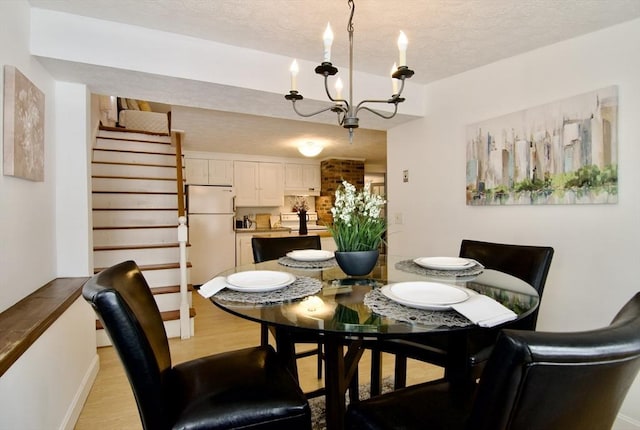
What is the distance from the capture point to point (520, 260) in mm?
1750

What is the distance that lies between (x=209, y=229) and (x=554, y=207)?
14.1 ft

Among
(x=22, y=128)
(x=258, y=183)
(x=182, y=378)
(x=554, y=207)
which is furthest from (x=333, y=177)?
(x=182, y=378)

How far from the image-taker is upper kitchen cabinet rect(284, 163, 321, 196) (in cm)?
610

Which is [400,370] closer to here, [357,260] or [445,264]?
[445,264]

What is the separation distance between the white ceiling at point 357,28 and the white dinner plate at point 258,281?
136 centimetres

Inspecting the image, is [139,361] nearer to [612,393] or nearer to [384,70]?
[612,393]

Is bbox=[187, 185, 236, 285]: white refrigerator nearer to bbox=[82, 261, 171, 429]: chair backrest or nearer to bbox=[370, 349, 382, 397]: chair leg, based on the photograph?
bbox=[370, 349, 382, 397]: chair leg

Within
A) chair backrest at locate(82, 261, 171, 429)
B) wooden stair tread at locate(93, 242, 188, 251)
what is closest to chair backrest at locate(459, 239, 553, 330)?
chair backrest at locate(82, 261, 171, 429)

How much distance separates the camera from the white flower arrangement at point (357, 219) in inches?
55.7

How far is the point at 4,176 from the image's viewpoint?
145 cm

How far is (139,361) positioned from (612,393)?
1061 mm

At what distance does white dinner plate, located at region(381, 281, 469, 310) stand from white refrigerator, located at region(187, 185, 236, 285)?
427 cm

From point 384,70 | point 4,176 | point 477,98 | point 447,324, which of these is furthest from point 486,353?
point 4,176

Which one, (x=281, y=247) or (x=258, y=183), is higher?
(x=258, y=183)
